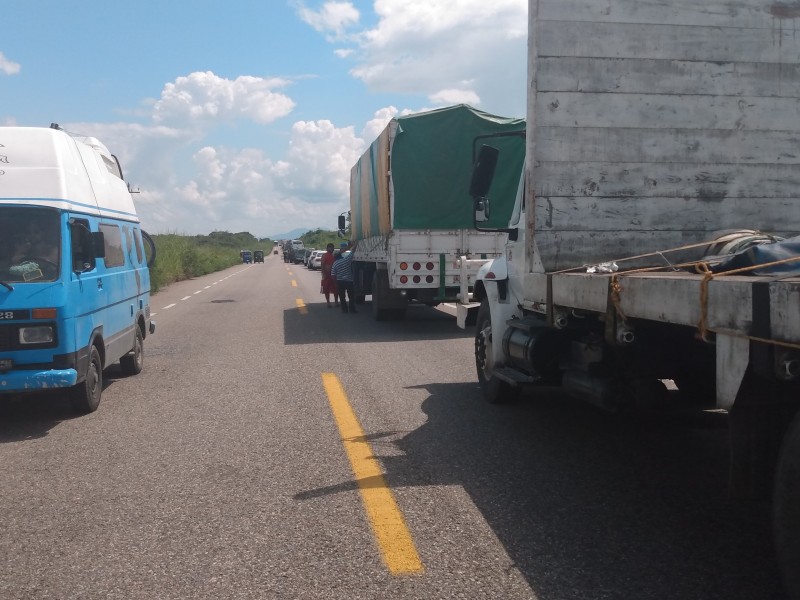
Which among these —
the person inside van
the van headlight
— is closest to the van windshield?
the person inside van

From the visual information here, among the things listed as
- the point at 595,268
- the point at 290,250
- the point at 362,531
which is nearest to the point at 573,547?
the point at 362,531

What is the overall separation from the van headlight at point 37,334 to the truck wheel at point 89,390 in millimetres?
577

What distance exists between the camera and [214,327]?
15.5 m

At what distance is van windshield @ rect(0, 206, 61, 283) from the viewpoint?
22.2 feet

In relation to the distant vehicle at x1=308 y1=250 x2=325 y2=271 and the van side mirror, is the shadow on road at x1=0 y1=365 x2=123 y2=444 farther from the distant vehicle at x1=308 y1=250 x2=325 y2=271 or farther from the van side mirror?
the distant vehicle at x1=308 y1=250 x2=325 y2=271

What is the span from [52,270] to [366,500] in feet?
12.5

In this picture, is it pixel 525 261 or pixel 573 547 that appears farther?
pixel 525 261

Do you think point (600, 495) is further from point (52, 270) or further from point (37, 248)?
point (37, 248)

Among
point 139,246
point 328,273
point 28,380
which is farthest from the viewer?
point 328,273

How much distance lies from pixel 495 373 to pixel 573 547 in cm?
301

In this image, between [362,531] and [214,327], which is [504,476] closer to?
[362,531]

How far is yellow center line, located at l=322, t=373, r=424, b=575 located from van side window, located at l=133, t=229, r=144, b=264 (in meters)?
4.40

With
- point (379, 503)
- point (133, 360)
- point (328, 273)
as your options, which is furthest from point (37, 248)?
point (328, 273)

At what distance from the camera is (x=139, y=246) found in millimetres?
10359
